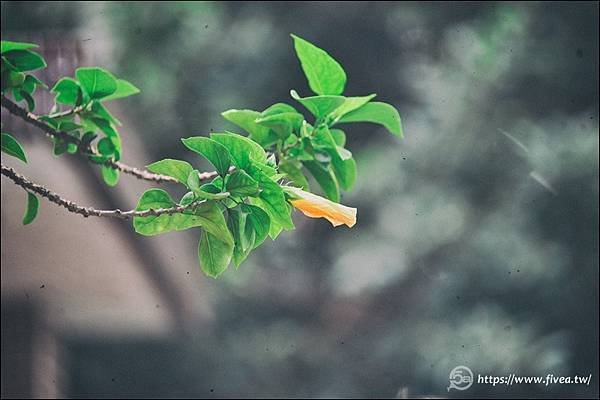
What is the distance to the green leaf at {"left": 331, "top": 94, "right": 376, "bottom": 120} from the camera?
0.59 metres

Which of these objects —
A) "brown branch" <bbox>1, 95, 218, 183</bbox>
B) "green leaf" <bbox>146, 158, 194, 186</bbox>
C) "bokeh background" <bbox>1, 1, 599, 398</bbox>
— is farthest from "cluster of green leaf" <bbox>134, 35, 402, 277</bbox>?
"bokeh background" <bbox>1, 1, 599, 398</bbox>

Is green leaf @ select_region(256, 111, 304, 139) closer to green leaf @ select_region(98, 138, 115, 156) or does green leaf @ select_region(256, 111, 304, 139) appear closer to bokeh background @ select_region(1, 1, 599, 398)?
green leaf @ select_region(98, 138, 115, 156)

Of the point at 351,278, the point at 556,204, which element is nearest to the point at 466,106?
the point at 556,204

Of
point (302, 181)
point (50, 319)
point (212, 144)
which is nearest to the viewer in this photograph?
point (212, 144)

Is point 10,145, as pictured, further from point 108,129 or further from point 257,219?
point 257,219

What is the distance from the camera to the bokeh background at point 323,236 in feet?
3.04

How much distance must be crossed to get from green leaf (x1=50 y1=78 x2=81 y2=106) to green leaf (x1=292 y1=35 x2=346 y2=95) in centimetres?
25

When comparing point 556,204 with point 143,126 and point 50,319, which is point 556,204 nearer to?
point 143,126

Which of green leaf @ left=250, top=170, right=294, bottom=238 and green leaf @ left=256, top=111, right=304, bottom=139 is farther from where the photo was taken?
green leaf @ left=256, top=111, right=304, bottom=139

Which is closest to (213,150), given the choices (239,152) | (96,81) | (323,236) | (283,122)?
(239,152)

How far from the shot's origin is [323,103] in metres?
0.60

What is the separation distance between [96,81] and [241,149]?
0.86ft

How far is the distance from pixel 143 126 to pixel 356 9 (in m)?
0.39

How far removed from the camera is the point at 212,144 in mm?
458
